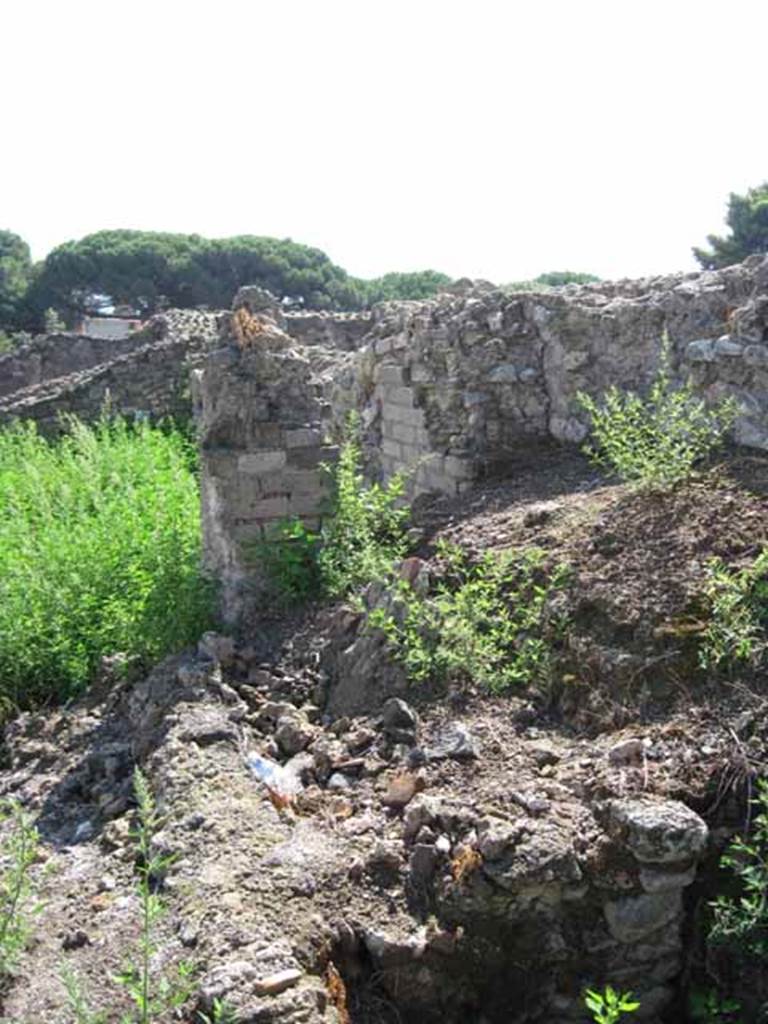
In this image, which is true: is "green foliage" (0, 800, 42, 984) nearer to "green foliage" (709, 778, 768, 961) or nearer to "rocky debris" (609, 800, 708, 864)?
"rocky debris" (609, 800, 708, 864)

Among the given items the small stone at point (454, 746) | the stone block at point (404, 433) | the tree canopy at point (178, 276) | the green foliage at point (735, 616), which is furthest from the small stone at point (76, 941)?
the tree canopy at point (178, 276)

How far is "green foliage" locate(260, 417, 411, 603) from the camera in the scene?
5074 mm

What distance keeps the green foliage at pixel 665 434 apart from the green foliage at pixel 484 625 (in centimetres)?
72

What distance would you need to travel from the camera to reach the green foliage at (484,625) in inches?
150

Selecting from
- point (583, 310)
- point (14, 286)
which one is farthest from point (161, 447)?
point (14, 286)

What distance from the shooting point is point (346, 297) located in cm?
4191

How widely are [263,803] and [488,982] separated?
3.23 feet

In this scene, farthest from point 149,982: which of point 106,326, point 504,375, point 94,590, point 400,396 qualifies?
point 106,326

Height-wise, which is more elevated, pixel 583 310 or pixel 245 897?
pixel 583 310

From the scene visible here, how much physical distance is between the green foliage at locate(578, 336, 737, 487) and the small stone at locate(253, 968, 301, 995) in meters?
2.71

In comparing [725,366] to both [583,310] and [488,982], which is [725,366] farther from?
[488,982]

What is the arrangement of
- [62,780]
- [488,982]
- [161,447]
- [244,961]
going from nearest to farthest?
[244,961] → [488,982] → [62,780] → [161,447]

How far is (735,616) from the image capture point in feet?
11.3

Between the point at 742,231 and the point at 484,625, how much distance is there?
28117mm
